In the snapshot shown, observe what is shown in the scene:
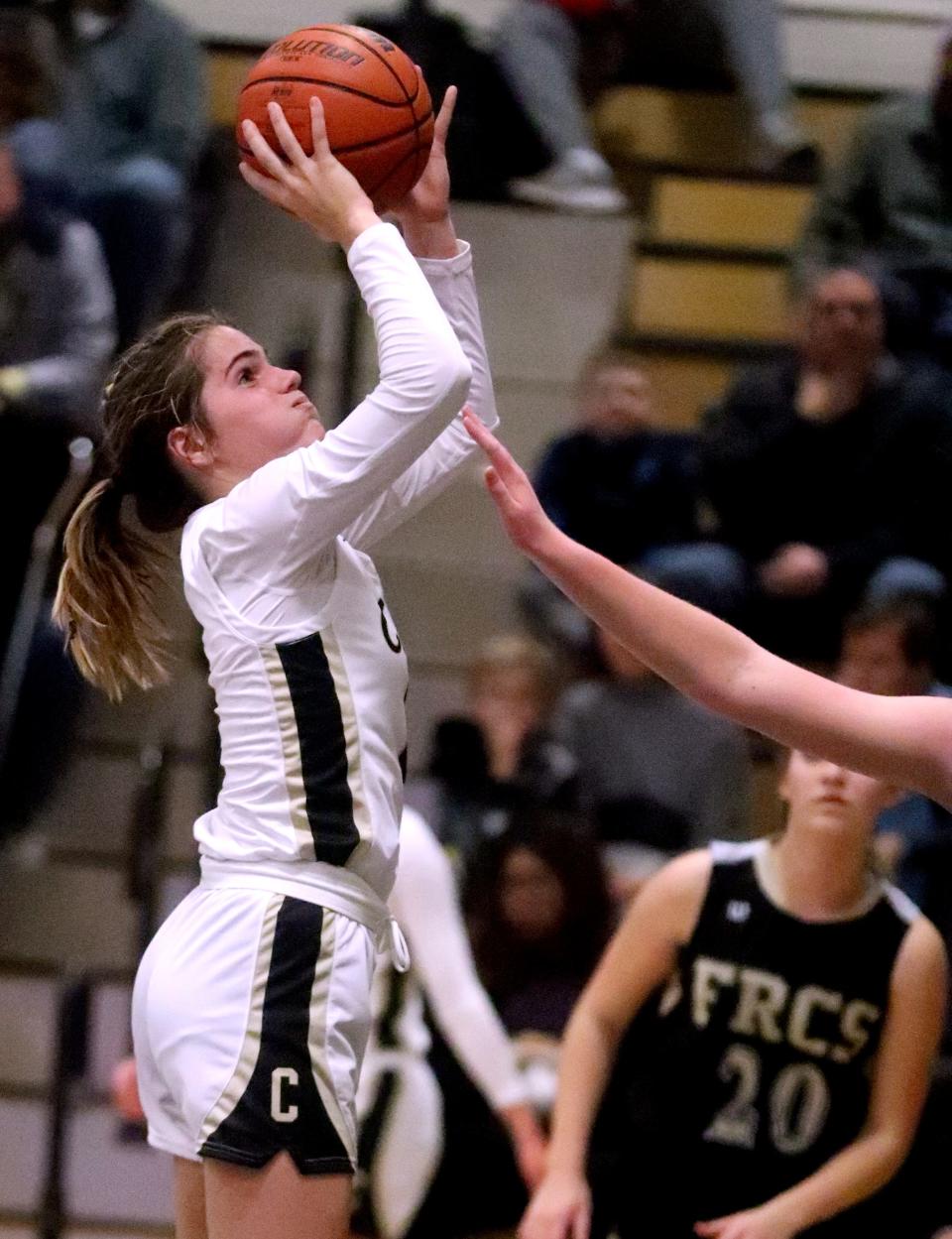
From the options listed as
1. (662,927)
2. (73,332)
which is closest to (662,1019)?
(662,927)

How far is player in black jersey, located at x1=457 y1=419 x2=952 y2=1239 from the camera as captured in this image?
3.25 meters

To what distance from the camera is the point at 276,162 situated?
253 centimetres

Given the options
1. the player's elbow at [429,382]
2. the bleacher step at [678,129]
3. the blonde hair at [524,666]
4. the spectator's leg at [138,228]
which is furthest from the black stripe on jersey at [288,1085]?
the bleacher step at [678,129]

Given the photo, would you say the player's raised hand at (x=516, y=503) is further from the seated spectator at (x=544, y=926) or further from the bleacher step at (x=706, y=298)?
the bleacher step at (x=706, y=298)

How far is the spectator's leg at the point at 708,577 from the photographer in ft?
16.9

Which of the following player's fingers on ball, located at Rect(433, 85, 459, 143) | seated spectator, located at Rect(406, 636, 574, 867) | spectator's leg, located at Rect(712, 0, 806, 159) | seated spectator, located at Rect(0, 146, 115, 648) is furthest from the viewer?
spectator's leg, located at Rect(712, 0, 806, 159)

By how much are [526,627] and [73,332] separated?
1.45m

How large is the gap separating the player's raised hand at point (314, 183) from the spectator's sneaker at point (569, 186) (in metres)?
4.19

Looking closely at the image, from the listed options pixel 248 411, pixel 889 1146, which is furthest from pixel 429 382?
pixel 889 1146

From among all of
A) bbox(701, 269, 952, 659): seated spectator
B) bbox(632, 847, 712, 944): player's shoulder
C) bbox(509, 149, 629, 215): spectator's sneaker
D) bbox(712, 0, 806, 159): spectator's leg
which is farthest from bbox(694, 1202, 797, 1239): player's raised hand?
bbox(712, 0, 806, 159): spectator's leg

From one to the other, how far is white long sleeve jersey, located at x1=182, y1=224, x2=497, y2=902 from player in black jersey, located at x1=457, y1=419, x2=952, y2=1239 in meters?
0.94

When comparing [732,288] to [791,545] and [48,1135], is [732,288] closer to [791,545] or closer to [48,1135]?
[791,545]

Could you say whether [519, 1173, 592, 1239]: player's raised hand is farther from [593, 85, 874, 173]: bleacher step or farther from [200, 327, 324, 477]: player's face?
[593, 85, 874, 173]: bleacher step

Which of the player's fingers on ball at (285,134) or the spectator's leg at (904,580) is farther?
the spectator's leg at (904,580)
